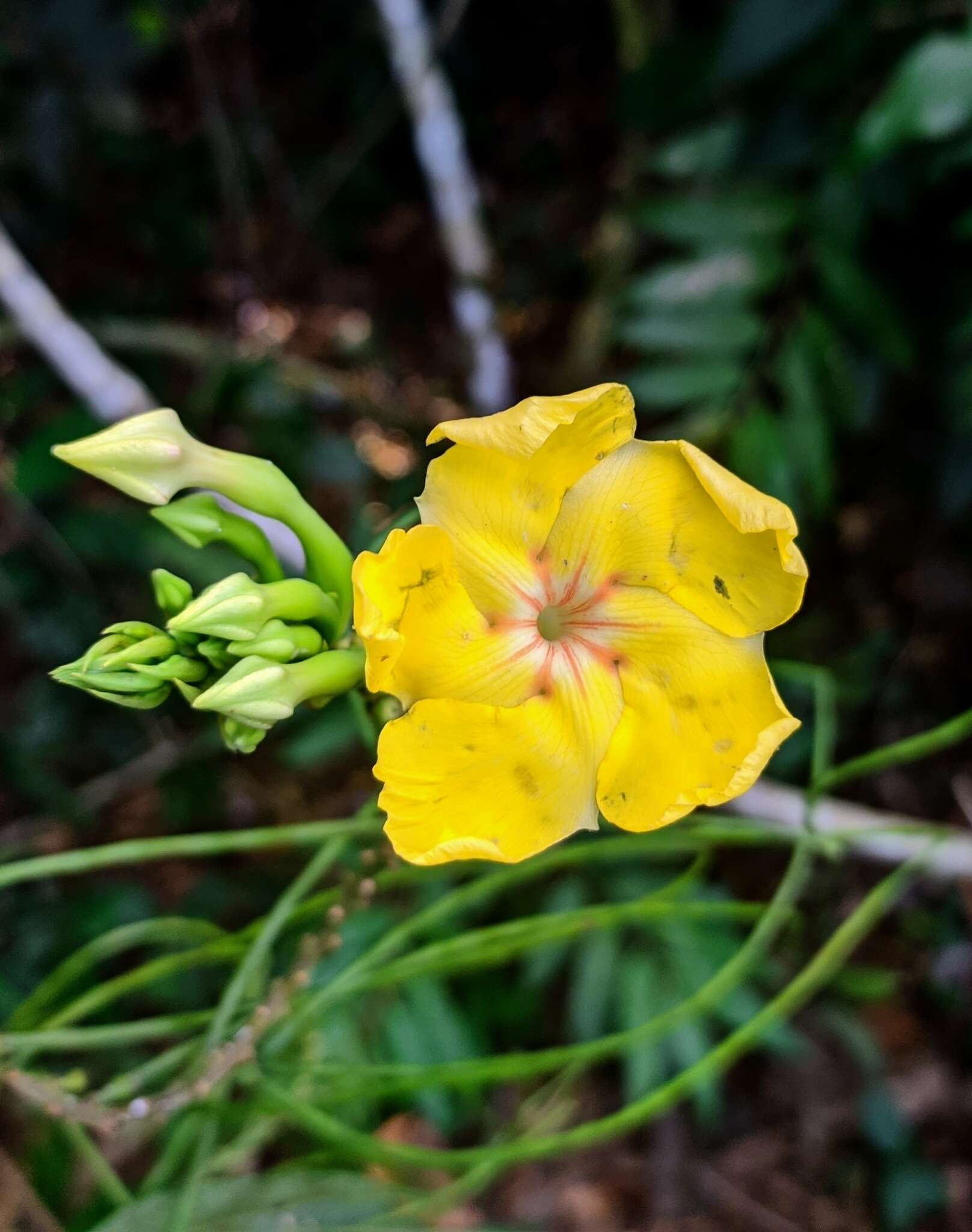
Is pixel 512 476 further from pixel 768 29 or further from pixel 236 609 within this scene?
pixel 768 29

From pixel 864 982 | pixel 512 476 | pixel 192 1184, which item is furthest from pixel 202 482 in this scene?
pixel 864 982

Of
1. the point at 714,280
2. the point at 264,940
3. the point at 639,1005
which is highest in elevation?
the point at 714,280

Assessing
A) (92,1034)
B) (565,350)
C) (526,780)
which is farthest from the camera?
(565,350)

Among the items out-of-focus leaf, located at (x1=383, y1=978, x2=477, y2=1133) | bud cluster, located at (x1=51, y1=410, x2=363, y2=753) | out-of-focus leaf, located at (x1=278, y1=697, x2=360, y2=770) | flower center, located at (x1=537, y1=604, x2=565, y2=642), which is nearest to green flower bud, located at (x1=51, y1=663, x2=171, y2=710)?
bud cluster, located at (x1=51, y1=410, x2=363, y2=753)

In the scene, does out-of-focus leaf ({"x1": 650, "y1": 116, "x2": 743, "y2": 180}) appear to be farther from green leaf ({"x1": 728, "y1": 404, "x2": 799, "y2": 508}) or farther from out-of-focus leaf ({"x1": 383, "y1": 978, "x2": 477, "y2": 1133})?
out-of-focus leaf ({"x1": 383, "y1": 978, "x2": 477, "y2": 1133})

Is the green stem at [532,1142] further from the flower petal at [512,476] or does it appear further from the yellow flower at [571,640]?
the flower petal at [512,476]

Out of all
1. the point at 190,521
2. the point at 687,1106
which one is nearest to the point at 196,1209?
the point at 190,521
